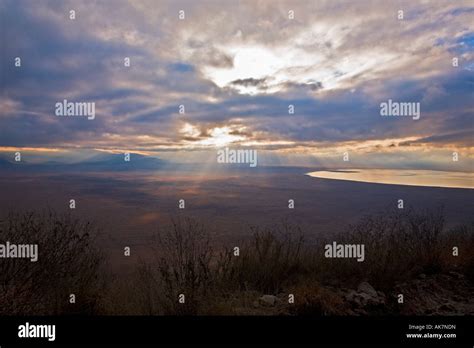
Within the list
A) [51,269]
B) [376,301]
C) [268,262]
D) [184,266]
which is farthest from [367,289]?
[51,269]

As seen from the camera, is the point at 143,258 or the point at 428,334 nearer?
the point at 428,334

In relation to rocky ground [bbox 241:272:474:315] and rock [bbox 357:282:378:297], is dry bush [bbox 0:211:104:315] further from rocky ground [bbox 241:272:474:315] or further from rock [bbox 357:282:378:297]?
rock [bbox 357:282:378:297]

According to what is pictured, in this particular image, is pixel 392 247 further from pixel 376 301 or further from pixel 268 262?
pixel 268 262

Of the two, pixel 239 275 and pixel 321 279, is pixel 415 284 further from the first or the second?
pixel 239 275

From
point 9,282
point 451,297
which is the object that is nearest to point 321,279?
point 451,297

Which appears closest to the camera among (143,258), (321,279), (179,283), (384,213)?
(179,283)

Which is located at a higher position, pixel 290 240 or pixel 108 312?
pixel 290 240

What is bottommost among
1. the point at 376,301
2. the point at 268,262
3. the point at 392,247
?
the point at 376,301
